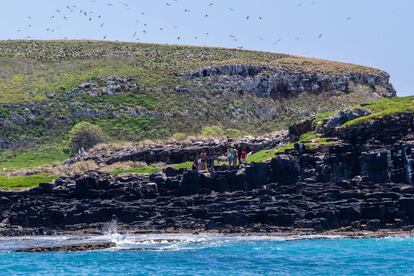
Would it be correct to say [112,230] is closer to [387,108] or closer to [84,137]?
[387,108]

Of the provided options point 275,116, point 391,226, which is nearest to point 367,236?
point 391,226

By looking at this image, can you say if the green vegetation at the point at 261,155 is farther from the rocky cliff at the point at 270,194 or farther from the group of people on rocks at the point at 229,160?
the rocky cliff at the point at 270,194

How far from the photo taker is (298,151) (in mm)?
73438

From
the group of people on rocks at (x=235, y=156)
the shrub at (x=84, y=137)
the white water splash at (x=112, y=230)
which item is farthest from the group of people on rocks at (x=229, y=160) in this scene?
the shrub at (x=84, y=137)

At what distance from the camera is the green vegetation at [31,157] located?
113250 millimetres

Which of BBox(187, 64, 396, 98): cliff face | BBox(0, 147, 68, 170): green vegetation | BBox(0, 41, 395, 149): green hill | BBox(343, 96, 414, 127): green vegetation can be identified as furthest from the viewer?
BBox(187, 64, 396, 98): cliff face

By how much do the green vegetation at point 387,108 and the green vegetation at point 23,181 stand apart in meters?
29.5

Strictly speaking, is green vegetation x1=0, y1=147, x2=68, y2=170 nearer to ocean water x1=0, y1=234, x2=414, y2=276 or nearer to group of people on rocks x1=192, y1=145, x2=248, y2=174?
group of people on rocks x1=192, y1=145, x2=248, y2=174

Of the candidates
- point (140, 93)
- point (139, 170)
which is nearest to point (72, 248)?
point (139, 170)

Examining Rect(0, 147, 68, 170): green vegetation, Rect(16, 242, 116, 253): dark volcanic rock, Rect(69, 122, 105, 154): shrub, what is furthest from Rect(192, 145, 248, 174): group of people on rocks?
Rect(69, 122, 105, 154): shrub

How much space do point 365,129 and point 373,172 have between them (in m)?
7.08

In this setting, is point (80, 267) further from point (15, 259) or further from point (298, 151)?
point (298, 151)

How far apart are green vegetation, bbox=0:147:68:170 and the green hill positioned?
3.75 metres

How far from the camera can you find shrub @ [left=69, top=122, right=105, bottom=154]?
393 feet
